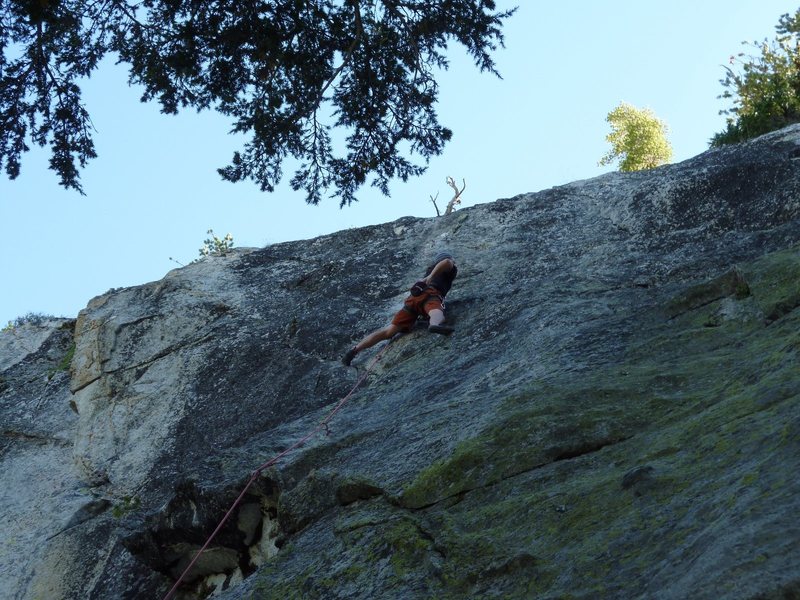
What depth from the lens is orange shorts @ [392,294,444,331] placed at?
9.73 metres

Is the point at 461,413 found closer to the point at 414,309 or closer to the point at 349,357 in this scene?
the point at 414,309

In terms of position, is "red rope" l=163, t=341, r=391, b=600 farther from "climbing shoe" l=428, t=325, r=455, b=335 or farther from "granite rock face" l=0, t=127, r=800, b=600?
"climbing shoe" l=428, t=325, r=455, b=335

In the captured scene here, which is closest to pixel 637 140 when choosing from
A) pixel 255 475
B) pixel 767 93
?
pixel 767 93

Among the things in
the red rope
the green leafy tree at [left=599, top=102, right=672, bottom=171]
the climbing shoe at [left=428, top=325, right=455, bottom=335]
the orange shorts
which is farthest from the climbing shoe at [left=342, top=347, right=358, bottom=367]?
the green leafy tree at [left=599, top=102, right=672, bottom=171]

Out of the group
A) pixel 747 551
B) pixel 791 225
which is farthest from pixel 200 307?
pixel 747 551

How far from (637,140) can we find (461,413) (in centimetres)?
2411

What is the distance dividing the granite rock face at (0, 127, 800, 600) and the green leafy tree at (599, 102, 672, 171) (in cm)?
1763

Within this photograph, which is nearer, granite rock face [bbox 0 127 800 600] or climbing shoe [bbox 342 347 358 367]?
granite rock face [bbox 0 127 800 600]

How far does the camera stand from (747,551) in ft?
11.4

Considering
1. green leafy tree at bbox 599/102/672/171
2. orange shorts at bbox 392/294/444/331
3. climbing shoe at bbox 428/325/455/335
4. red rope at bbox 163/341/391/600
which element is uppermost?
green leafy tree at bbox 599/102/672/171

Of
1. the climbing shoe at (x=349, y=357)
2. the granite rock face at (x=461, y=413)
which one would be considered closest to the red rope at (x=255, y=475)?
the granite rock face at (x=461, y=413)

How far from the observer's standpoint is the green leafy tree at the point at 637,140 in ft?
94.7

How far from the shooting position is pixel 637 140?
29359 mm

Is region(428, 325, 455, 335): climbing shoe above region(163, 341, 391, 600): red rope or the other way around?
above
